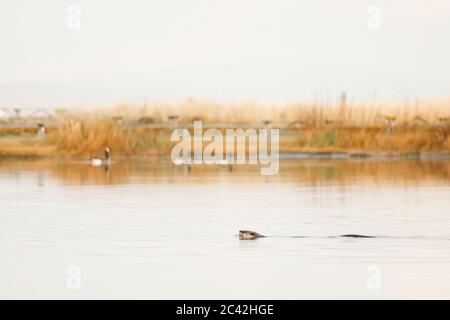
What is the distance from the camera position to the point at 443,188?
2486 centimetres

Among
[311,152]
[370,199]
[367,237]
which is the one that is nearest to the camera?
[367,237]

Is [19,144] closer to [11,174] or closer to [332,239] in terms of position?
[11,174]

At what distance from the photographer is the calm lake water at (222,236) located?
12664 mm

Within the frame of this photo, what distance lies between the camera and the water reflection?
27.9 metres

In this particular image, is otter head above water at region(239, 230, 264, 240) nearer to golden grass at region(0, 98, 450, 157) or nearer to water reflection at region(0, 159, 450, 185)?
water reflection at region(0, 159, 450, 185)

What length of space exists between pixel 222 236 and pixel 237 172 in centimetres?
1542

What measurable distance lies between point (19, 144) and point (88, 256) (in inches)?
1032

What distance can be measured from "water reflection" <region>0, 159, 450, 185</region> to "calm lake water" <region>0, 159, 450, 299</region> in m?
0.14

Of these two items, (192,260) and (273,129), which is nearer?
(192,260)

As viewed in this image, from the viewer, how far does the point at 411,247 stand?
1541 cm

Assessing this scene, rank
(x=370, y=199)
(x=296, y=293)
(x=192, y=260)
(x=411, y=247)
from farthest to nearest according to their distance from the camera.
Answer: (x=370, y=199)
(x=411, y=247)
(x=192, y=260)
(x=296, y=293)

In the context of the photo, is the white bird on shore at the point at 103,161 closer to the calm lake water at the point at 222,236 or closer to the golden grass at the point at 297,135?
the golden grass at the point at 297,135

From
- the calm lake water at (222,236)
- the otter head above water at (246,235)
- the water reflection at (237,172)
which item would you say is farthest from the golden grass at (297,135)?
the otter head above water at (246,235)

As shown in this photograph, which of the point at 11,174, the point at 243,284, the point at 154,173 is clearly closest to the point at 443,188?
the point at 154,173
